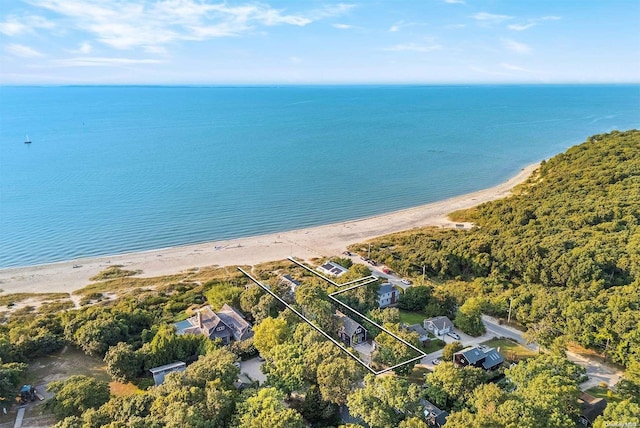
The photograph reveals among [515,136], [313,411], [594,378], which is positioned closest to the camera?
[313,411]

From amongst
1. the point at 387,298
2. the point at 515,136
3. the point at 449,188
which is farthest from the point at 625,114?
the point at 387,298

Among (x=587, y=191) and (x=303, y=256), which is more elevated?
(x=587, y=191)

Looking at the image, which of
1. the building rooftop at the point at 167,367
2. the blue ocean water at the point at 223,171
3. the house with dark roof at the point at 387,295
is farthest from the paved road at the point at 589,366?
the blue ocean water at the point at 223,171

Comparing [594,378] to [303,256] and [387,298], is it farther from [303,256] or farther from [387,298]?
[303,256]

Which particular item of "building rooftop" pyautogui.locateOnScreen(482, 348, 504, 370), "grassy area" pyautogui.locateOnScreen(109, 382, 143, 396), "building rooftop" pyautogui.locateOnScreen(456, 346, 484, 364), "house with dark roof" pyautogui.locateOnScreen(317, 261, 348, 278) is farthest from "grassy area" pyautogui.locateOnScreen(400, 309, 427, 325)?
"grassy area" pyautogui.locateOnScreen(109, 382, 143, 396)

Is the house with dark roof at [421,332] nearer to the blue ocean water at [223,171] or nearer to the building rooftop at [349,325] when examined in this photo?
the building rooftop at [349,325]

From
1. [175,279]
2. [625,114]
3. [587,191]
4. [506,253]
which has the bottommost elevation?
[175,279]
